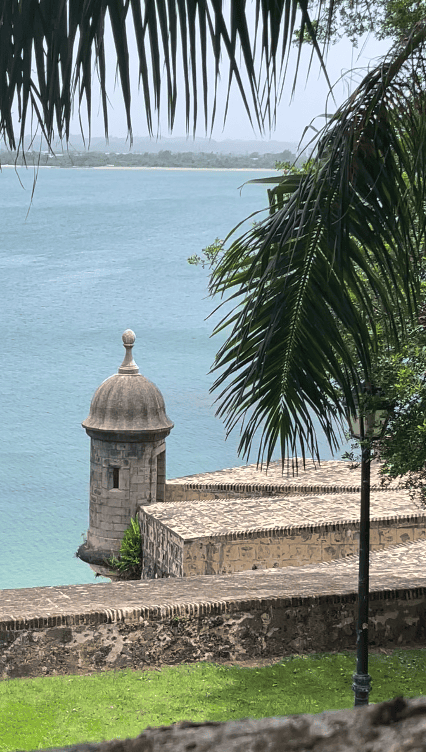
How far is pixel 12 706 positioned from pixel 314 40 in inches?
297

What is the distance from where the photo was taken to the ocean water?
52188 millimetres

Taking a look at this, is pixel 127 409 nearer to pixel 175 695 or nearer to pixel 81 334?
pixel 175 695

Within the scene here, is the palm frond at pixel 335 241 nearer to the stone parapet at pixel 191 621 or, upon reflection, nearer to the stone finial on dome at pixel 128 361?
the stone parapet at pixel 191 621

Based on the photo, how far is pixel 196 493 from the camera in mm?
23578

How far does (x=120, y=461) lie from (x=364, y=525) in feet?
56.2

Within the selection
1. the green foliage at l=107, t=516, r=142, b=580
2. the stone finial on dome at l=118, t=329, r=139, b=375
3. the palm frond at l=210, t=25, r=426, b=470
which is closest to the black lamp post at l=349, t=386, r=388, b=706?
the palm frond at l=210, t=25, r=426, b=470

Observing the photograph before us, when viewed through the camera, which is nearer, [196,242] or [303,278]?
[303,278]

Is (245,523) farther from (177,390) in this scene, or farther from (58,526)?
(177,390)

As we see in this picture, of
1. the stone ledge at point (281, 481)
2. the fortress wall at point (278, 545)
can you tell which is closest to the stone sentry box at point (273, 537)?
the fortress wall at point (278, 545)

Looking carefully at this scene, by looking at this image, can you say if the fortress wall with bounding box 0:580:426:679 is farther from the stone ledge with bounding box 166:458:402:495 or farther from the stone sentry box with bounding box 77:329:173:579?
the stone sentry box with bounding box 77:329:173:579

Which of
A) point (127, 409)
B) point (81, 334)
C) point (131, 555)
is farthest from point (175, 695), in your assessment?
point (81, 334)

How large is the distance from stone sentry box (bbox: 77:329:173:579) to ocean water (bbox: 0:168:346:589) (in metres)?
6.54

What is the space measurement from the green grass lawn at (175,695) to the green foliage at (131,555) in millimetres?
13530

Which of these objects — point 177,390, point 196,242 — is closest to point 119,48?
point 177,390
